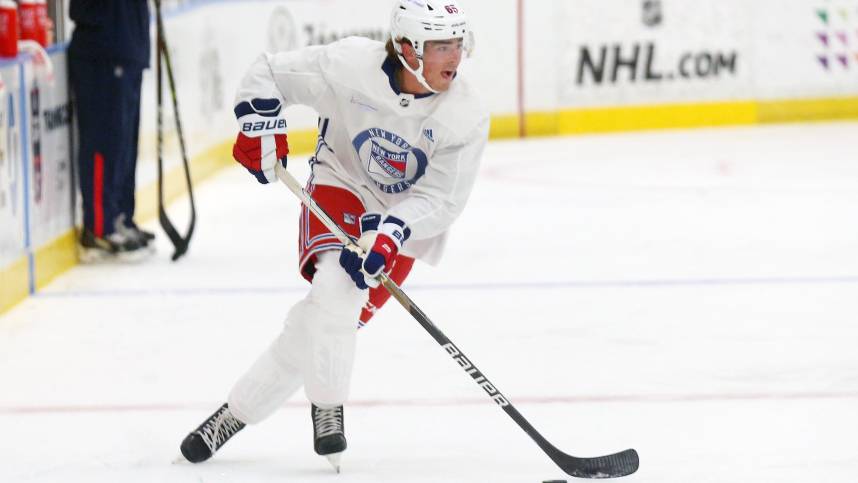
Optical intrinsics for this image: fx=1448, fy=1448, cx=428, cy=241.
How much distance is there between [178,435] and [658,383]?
1167 mm

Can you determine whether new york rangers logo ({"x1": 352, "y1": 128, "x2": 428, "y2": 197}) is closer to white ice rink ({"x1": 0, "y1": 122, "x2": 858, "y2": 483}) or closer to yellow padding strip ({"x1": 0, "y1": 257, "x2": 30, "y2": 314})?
white ice rink ({"x1": 0, "y1": 122, "x2": 858, "y2": 483})

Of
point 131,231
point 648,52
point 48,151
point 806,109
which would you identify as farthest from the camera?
point 806,109

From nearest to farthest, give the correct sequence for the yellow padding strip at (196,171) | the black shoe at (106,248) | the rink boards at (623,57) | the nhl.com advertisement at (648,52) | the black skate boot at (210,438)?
the black skate boot at (210,438)
the black shoe at (106,248)
the yellow padding strip at (196,171)
the rink boards at (623,57)
the nhl.com advertisement at (648,52)

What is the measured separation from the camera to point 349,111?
111 inches

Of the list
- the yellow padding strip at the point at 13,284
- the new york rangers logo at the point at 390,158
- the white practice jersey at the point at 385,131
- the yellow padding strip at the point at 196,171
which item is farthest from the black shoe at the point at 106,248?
the new york rangers logo at the point at 390,158

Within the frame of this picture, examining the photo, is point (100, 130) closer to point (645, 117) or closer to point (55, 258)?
point (55, 258)

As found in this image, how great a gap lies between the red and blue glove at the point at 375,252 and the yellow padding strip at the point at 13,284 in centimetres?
200

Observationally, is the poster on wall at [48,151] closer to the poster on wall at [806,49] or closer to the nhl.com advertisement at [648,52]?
the nhl.com advertisement at [648,52]

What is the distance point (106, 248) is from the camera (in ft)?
16.9

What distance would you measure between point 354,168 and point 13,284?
192cm

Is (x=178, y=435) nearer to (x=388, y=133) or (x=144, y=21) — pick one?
(x=388, y=133)

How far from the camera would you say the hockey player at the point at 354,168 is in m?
2.68

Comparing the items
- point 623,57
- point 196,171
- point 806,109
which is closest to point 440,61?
point 196,171

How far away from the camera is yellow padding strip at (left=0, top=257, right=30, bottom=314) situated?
4.35 meters
